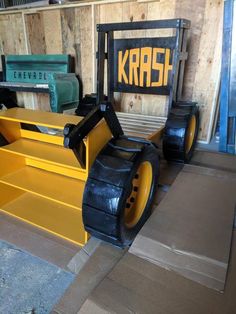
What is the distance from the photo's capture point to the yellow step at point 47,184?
3.70 ft

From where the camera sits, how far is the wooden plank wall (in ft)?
6.23

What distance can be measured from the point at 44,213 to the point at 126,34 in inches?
70.6

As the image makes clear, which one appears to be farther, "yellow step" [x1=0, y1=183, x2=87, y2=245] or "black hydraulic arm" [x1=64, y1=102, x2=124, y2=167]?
"yellow step" [x1=0, y1=183, x2=87, y2=245]

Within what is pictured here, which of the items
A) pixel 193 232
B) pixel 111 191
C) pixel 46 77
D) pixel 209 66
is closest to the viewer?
pixel 111 191

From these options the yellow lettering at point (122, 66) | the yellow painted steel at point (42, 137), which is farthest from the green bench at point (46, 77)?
the yellow painted steel at point (42, 137)

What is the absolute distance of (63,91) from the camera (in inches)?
86.9

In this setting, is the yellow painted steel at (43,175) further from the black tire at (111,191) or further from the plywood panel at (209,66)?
the plywood panel at (209,66)

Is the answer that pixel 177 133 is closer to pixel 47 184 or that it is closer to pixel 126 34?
pixel 47 184

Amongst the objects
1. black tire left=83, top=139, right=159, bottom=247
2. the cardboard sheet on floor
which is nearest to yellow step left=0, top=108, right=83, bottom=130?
black tire left=83, top=139, right=159, bottom=247

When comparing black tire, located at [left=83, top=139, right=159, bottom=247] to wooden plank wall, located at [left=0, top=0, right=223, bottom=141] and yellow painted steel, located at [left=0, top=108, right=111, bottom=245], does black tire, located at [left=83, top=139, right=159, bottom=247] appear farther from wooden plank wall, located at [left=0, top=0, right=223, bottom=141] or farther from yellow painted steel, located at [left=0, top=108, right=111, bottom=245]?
wooden plank wall, located at [left=0, top=0, right=223, bottom=141]

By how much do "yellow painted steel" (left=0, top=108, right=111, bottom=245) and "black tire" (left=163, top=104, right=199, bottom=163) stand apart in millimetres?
665

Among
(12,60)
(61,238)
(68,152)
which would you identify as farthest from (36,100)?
(61,238)

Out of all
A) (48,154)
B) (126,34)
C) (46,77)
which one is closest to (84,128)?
(48,154)

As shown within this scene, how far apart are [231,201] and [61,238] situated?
900mm
